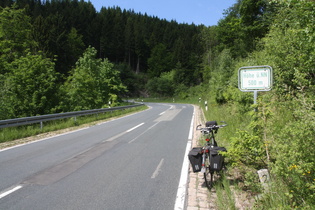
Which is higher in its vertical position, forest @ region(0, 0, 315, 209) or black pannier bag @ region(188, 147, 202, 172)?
forest @ region(0, 0, 315, 209)

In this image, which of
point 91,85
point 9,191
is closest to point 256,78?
point 9,191

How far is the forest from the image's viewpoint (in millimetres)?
3697

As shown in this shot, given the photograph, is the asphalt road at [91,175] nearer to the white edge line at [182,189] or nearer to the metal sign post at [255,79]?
the white edge line at [182,189]

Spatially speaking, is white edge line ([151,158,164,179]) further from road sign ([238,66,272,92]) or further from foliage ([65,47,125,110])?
foliage ([65,47,125,110])

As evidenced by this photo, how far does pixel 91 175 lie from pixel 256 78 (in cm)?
428

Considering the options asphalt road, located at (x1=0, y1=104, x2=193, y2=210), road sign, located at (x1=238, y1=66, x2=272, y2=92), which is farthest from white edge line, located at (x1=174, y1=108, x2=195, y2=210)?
road sign, located at (x1=238, y1=66, x2=272, y2=92)

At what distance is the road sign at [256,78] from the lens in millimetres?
5156

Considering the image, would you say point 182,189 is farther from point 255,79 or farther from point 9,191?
point 9,191

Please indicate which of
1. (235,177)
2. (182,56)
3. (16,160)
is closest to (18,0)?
(182,56)

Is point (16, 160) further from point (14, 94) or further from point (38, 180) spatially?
point (14, 94)

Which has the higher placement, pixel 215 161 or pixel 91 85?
pixel 91 85

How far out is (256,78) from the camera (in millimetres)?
5293

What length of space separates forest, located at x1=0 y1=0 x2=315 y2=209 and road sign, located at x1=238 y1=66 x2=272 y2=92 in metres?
0.24

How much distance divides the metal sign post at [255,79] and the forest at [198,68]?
Result: 0.22 meters
